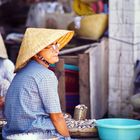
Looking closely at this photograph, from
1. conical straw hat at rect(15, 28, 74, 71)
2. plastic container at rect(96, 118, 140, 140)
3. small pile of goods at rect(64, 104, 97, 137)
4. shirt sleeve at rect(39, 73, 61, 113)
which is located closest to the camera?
shirt sleeve at rect(39, 73, 61, 113)

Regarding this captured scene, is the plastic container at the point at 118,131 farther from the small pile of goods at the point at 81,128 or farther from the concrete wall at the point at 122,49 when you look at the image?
the concrete wall at the point at 122,49

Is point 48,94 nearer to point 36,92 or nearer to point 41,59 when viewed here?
point 36,92

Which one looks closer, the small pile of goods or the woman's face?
the woman's face

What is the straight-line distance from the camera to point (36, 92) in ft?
16.7

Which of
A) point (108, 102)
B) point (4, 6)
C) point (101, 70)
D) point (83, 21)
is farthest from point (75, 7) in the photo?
point (4, 6)

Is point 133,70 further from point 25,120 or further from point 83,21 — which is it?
point 25,120

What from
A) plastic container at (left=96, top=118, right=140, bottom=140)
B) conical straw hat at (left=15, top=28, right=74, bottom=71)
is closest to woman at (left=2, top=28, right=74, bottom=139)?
conical straw hat at (left=15, top=28, right=74, bottom=71)

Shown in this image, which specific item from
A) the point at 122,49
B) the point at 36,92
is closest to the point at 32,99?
the point at 36,92

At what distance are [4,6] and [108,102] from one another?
5.20 metres

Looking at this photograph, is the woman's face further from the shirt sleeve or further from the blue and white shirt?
the shirt sleeve

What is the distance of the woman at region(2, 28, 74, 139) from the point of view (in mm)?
5082

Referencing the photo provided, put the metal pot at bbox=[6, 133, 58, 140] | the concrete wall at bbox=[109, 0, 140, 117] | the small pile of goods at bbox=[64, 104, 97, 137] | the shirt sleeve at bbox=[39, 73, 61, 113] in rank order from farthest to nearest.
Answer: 1. the concrete wall at bbox=[109, 0, 140, 117]
2. the small pile of goods at bbox=[64, 104, 97, 137]
3. the shirt sleeve at bbox=[39, 73, 61, 113]
4. the metal pot at bbox=[6, 133, 58, 140]

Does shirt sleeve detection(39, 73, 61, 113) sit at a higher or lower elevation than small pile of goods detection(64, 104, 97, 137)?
higher

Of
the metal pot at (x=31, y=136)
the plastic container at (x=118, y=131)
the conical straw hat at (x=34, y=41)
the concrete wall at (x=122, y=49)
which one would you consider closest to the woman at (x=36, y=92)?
the conical straw hat at (x=34, y=41)
